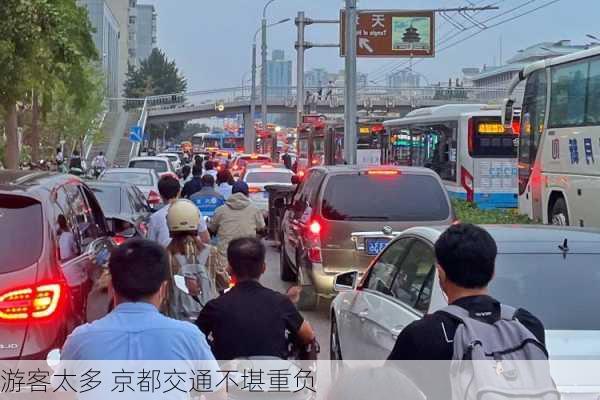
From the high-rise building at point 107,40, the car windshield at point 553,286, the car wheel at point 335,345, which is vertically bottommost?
the car wheel at point 335,345

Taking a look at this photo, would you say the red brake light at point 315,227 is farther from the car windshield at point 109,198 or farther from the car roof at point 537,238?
the car roof at point 537,238

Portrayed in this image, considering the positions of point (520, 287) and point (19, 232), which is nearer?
point (520, 287)

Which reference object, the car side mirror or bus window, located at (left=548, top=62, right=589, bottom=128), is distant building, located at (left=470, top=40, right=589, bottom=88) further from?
the car side mirror

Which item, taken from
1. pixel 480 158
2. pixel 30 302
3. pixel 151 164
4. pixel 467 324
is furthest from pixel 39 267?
pixel 151 164

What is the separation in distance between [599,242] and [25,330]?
3.29m

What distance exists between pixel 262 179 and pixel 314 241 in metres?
11.6

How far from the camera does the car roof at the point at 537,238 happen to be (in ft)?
17.5

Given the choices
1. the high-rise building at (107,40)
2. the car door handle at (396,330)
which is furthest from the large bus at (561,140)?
the high-rise building at (107,40)

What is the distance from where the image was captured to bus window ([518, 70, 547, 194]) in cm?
1791

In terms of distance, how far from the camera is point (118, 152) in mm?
74312

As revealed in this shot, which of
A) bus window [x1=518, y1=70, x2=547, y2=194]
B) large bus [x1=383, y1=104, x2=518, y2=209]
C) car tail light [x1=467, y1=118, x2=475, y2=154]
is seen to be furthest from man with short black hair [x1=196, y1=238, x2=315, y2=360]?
car tail light [x1=467, y1=118, x2=475, y2=154]

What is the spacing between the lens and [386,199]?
10.7 meters

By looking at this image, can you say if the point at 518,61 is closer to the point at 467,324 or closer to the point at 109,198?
the point at 109,198

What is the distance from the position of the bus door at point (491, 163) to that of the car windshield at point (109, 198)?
494 inches
